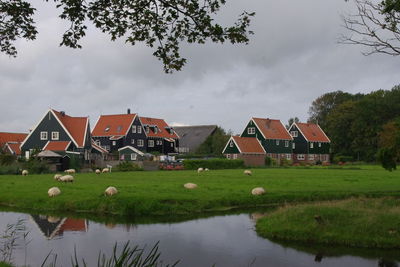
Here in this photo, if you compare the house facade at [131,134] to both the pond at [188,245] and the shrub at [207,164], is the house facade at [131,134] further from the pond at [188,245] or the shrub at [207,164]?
the pond at [188,245]

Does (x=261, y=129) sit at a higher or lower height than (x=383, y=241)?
higher

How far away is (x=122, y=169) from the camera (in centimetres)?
5669

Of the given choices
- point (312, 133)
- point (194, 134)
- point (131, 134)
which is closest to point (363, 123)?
point (312, 133)

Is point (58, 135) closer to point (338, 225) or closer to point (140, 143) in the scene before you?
point (140, 143)

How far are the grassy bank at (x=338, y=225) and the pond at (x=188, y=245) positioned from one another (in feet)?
2.28

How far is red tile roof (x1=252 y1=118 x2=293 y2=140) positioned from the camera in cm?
8562

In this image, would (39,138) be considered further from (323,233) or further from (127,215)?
(323,233)

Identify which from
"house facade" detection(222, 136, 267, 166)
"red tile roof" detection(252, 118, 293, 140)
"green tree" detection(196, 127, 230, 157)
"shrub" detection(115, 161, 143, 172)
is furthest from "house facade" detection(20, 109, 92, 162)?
"red tile roof" detection(252, 118, 293, 140)

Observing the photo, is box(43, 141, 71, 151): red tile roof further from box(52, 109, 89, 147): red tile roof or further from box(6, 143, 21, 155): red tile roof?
box(6, 143, 21, 155): red tile roof

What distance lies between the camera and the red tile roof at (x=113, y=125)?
81.5 m

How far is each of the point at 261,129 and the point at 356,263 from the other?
240 ft

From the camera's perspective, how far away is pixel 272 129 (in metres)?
87.7

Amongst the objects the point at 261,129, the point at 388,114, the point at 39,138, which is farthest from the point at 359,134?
the point at 39,138

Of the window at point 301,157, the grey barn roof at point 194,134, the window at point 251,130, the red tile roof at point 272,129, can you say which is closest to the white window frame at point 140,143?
the grey barn roof at point 194,134
